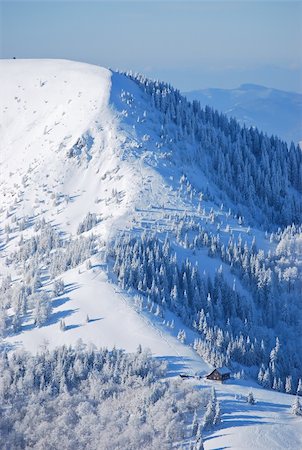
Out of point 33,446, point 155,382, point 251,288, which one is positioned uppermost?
point 251,288

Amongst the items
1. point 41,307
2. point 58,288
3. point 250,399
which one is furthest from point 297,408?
point 58,288

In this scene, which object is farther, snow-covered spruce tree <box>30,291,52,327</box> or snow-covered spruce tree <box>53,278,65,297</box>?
snow-covered spruce tree <box>53,278,65,297</box>

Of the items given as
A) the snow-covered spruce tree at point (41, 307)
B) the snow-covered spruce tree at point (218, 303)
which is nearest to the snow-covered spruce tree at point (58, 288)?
the snow-covered spruce tree at point (41, 307)

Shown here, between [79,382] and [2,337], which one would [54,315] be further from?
[79,382]

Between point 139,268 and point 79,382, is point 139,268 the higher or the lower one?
the higher one

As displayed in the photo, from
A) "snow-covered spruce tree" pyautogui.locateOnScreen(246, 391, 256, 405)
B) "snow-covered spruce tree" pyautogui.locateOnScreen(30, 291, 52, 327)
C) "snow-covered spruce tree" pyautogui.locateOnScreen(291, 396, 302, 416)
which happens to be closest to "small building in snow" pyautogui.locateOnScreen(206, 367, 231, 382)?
"snow-covered spruce tree" pyautogui.locateOnScreen(246, 391, 256, 405)

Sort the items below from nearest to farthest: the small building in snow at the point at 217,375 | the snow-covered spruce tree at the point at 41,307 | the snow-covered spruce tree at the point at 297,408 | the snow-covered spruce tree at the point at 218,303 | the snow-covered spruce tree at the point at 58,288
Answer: the snow-covered spruce tree at the point at 297,408
the small building in snow at the point at 217,375
the snow-covered spruce tree at the point at 41,307
the snow-covered spruce tree at the point at 218,303
the snow-covered spruce tree at the point at 58,288

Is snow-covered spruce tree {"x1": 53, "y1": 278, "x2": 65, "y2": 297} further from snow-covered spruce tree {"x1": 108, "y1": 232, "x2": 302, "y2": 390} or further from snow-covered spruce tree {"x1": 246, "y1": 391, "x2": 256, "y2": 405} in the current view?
snow-covered spruce tree {"x1": 246, "y1": 391, "x2": 256, "y2": 405}

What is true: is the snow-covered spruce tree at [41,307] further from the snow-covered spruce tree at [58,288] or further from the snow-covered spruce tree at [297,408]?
the snow-covered spruce tree at [297,408]

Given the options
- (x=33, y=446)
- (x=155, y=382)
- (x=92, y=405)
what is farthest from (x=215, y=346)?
(x=33, y=446)

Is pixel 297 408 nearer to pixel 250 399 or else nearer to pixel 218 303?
pixel 250 399

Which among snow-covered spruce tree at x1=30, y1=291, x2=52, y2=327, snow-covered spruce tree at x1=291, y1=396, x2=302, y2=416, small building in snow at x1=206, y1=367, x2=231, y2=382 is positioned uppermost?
snow-covered spruce tree at x1=30, y1=291, x2=52, y2=327
